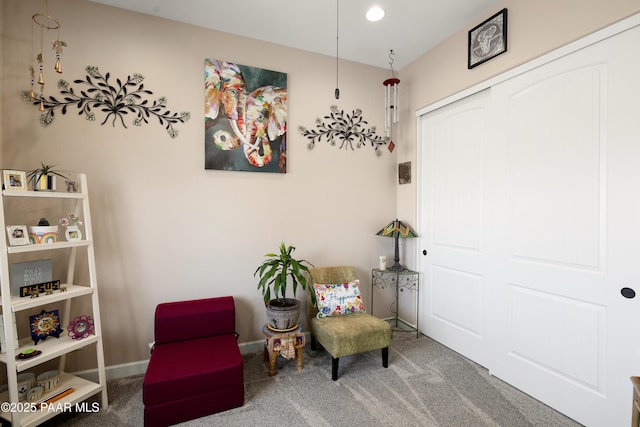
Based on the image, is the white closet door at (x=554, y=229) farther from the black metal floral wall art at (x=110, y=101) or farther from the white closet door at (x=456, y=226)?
the black metal floral wall art at (x=110, y=101)

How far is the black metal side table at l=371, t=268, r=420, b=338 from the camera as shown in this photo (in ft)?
10.4

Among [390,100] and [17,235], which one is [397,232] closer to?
[390,100]

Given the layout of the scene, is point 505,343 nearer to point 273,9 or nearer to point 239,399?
point 239,399

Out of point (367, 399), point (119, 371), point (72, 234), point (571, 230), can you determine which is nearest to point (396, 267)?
point (367, 399)

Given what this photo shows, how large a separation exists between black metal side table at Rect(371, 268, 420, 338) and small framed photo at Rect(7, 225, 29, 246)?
2.89 m

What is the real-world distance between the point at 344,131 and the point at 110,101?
7.07 feet

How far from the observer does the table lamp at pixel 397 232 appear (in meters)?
3.13

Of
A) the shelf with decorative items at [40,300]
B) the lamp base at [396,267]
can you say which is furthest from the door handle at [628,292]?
the shelf with decorative items at [40,300]

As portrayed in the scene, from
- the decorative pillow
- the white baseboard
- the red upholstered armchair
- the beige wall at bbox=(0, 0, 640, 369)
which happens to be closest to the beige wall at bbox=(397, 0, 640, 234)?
the beige wall at bbox=(0, 0, 640, 369)

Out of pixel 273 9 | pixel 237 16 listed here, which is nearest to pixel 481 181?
pixel 273 9

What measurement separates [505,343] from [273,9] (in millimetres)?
3349

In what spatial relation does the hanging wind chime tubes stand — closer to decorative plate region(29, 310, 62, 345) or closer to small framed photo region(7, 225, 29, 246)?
small framed photo region(7, 225, 29, 246)

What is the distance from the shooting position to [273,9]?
2.36 m

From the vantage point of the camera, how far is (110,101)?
2.30 meters
